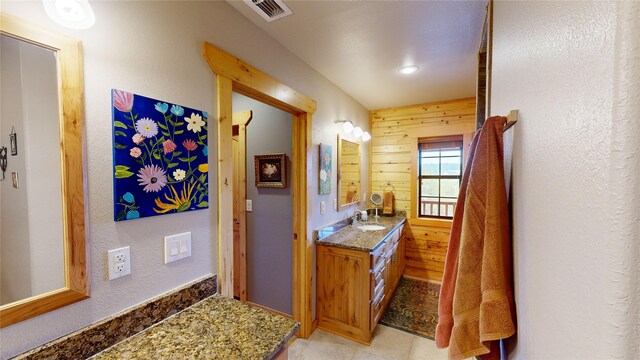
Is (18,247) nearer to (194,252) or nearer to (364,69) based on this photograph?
(194,252)

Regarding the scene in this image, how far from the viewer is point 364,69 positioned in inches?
91.2

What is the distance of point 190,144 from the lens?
122 centimetres

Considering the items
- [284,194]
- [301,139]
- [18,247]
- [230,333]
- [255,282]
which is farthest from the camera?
[255,282]

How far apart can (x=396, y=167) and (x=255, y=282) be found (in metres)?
2.39

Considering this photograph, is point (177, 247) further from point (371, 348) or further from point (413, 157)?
point (413, 157)

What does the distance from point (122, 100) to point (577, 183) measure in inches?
54.1

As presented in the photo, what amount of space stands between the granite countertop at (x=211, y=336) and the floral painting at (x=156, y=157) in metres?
0.48

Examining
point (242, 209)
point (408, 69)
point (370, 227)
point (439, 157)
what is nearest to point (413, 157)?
point (439, 157)

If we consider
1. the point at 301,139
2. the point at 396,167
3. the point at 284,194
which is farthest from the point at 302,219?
the point at 396,167

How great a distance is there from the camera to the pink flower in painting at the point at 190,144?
120 centimetres

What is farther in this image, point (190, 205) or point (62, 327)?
point (190, 205)

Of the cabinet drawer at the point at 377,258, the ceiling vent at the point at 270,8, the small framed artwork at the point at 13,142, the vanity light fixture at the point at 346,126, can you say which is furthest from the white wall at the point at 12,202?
the vanity light fixture at the point at 346,126

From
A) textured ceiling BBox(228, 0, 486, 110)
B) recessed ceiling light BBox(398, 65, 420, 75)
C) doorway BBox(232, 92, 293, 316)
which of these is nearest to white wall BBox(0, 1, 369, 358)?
textured ceiling BBox(228, 0, 486, 110)

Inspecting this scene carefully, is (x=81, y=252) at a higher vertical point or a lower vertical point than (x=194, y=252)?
higher
